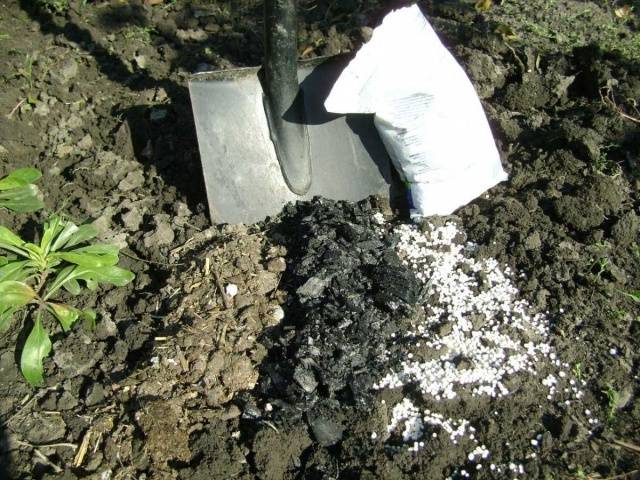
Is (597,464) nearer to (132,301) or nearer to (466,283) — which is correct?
(466,283)

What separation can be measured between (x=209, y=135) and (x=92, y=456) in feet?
4.69

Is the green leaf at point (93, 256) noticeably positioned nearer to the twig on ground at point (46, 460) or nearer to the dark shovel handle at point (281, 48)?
the twig on ground at point (46, 460)

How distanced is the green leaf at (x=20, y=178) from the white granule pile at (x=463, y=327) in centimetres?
171

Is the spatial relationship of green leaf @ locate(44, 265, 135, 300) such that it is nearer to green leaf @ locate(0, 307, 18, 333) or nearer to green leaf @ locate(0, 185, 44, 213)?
green leaf @ locate(0, 307, 18, 333)

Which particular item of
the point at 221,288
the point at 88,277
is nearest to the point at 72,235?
the point at 88,277

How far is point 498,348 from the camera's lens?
7.93ft

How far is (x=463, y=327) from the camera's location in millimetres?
2490

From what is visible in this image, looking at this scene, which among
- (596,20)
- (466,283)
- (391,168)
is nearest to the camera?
(466,283)

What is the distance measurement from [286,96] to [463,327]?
1.27 meters

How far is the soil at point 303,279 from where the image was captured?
2182 millimetres

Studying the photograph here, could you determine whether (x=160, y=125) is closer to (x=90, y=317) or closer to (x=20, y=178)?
(x=20, y=178)

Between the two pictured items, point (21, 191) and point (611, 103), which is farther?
point (611, 103)

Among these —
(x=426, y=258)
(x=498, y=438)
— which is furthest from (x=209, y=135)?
(x=498, y=438)

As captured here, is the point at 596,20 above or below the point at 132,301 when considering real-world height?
above
